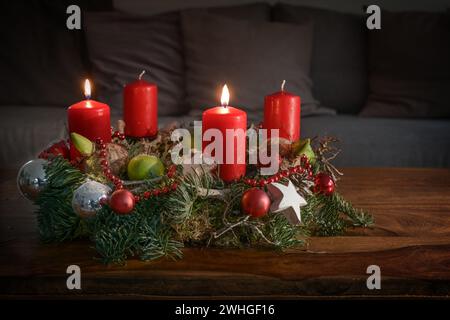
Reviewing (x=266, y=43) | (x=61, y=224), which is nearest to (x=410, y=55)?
(x=266, y=43)

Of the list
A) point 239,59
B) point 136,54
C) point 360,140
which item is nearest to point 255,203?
point 360,140

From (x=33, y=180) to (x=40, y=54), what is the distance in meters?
1.65

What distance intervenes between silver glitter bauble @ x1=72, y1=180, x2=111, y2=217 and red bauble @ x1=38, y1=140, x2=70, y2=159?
0.16m

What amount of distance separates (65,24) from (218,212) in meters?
→ 1.86

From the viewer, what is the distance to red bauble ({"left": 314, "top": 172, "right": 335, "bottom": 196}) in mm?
901

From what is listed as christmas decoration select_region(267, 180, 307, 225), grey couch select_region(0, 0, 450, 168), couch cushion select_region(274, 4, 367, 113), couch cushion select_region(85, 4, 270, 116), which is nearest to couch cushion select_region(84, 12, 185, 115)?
couch cushion select_region(85, 4, 270, 116)

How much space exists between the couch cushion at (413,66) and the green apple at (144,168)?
66.2 inches

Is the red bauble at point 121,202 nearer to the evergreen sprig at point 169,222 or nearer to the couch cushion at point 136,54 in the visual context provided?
the evergreen sprig at point 169,222

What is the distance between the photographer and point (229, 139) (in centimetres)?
87

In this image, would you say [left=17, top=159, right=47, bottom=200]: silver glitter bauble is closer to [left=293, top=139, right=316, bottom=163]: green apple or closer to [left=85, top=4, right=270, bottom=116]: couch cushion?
[left=293, top=139, right=316, bottom=163]: green apple

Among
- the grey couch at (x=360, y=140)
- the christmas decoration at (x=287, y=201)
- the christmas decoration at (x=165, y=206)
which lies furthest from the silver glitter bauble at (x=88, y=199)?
the grey couch at (x=360, y=140)

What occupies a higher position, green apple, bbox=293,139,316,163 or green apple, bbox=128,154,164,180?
green apple, bbox=293,139,316,163

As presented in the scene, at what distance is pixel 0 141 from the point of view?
2.15 m

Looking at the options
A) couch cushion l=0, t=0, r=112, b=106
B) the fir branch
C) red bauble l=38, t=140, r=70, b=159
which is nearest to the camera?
the fir branch
